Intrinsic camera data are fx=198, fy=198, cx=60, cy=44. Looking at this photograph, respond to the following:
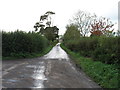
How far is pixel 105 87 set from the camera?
877 cm

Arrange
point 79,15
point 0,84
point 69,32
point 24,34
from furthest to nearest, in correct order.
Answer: point 69,32 → point 79,15 → point 24,34 → point 0,84

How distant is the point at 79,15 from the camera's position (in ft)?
153

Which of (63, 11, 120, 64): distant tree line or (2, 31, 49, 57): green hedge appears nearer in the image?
(63, 11, 120, 64): distant tree line

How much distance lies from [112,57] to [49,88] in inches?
267

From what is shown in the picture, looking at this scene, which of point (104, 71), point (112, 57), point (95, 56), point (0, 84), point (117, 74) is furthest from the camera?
point (95, 56)

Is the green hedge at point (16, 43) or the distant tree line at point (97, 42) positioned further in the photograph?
the green hedge at point (16, 43)

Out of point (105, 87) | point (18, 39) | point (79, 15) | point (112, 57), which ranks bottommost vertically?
point (105, 87)

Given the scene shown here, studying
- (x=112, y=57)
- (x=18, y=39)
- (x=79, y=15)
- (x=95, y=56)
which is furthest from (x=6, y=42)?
(x=79, y=15)

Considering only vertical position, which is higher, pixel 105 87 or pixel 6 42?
pixel 6 42

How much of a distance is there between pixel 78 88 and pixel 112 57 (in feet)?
19.7

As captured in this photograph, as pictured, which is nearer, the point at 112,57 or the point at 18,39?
the point at 112,57

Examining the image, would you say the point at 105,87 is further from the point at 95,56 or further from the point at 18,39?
the point at 18,39

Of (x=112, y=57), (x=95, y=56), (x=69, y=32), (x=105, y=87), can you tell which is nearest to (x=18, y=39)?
(x=95, y=56)

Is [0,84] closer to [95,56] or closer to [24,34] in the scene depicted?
[95,56]
